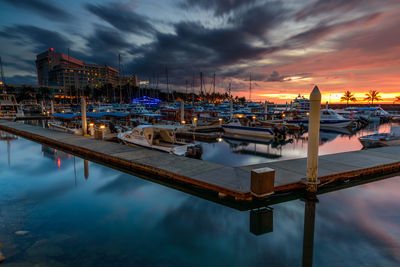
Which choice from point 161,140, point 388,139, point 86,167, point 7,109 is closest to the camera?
point 86,167

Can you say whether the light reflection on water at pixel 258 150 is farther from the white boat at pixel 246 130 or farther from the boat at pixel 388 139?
the white boat at pixel 246 130

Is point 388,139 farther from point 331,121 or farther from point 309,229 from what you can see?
point 331,121

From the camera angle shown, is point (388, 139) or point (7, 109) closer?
point (388, 139)

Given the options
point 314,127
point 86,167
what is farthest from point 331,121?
point 86,167

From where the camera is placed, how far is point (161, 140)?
1789 centimetres

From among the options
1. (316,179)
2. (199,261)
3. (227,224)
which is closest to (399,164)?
(316,179)

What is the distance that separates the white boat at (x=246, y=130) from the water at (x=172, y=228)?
612 inches

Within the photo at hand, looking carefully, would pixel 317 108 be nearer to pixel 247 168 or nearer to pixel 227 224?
pixel 247 168

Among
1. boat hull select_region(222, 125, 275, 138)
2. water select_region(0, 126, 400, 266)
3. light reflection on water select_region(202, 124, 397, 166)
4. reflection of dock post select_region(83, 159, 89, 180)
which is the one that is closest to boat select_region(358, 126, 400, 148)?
light reflection on water select_region(202, 124, 397, 166)

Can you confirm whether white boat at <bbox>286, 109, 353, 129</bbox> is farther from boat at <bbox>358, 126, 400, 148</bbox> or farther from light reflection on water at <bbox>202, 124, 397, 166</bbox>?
boat at <bbox>358, 126, 400, 148</bbox>

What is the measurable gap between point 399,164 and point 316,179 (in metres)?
7.20

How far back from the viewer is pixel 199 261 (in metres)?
6.18

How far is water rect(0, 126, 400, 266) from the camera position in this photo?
6.25 metres

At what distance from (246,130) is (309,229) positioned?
21689 millimetres
